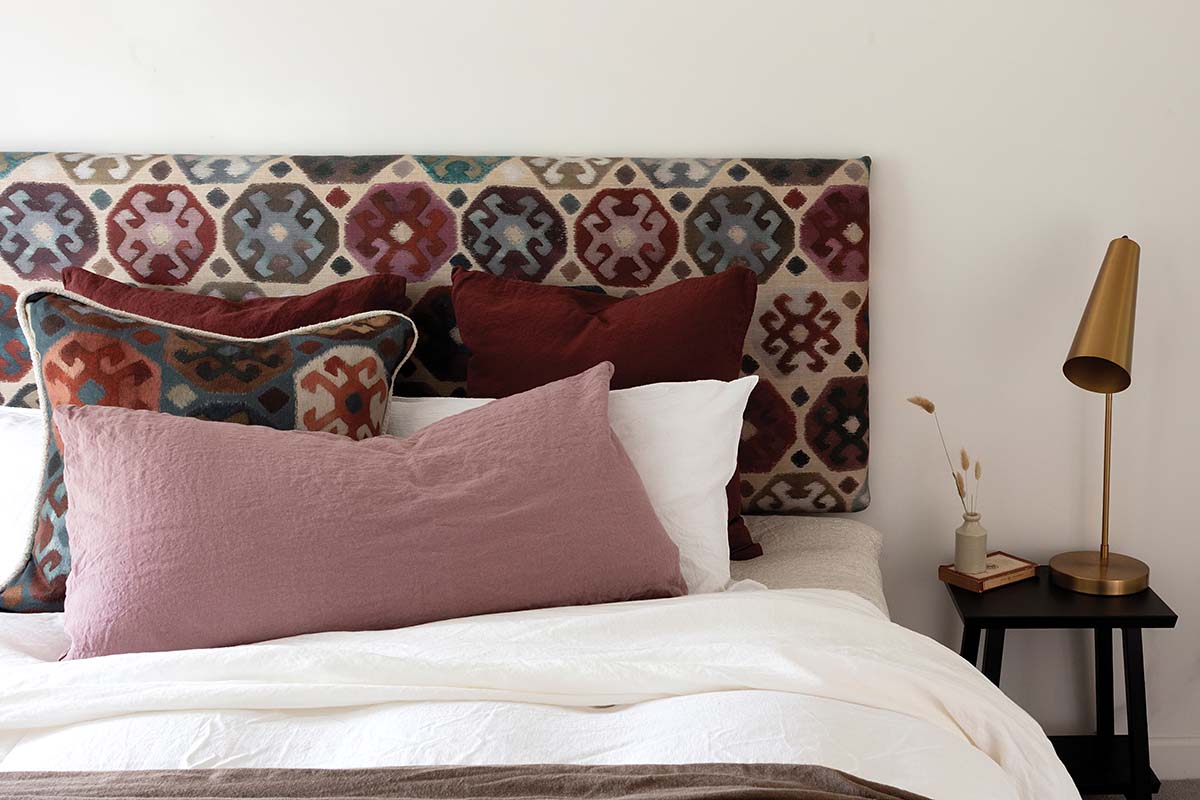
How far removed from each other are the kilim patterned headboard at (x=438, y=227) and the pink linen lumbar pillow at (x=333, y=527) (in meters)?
0.65

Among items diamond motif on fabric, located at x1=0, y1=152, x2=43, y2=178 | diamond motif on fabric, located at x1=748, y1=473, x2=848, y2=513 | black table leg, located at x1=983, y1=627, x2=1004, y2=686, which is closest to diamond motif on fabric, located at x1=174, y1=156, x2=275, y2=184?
diamond motif on fabric, located at x1=0, y1=152, x2=43, y2=178

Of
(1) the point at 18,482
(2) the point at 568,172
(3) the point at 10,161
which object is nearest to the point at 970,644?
(2) the point at 568,172

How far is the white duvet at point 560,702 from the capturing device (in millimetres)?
1126

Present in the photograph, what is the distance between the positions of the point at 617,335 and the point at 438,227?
49 centimetres

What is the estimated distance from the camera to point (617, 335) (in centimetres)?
194

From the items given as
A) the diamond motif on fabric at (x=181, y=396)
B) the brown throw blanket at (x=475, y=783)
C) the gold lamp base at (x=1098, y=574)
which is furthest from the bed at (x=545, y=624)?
the gold lamp base at (x=1098, y=574)

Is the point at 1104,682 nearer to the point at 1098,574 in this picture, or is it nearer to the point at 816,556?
the point at 1098,574

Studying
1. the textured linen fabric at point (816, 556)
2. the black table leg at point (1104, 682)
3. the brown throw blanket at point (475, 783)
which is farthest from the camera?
the black table leg at point (1104, 682)

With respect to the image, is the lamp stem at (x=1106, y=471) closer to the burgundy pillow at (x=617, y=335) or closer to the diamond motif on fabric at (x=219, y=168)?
the burgundy pillow at (x=617, y=335)

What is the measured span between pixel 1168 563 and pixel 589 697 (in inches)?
65.2

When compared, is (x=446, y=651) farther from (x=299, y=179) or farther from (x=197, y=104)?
(x=197, y=104)

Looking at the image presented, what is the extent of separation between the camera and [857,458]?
225 cm

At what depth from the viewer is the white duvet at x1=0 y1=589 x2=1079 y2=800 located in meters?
1.13

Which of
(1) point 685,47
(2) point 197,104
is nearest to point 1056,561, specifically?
(1) point 685,47
